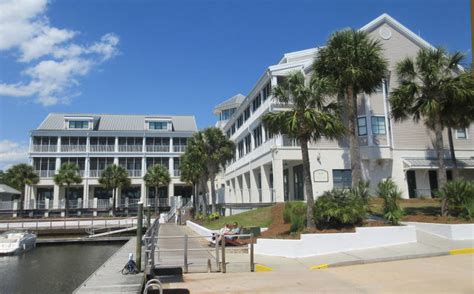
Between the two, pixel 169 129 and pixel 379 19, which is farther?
pixel 169 129

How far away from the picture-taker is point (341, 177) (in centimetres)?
2953

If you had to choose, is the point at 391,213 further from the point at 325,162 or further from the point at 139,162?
the point at 139,162

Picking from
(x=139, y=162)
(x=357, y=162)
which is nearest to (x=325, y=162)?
(x=357, y=162)

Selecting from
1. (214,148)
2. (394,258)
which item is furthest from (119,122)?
(394,258)

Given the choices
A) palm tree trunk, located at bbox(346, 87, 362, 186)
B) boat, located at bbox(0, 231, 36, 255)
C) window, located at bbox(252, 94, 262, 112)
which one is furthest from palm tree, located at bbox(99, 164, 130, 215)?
palm tree trunk, located at bbox(346, 87, 362, 186)

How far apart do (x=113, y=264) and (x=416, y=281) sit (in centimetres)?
1103

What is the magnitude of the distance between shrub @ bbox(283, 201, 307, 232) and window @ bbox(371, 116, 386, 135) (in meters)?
12.7

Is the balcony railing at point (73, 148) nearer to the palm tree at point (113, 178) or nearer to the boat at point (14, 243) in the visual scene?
the palm tree at point (113, 178)

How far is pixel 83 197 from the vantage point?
59219 mm

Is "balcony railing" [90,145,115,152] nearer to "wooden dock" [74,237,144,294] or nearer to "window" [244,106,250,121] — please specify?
"window" [244,106,250,121]

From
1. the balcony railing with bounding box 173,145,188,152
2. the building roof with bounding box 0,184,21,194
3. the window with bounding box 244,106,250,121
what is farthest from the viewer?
the balcony railing with bounding box 173,145,188,152

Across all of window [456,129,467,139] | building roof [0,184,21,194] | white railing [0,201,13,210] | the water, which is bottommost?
the water

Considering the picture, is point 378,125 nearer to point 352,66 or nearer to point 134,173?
point 352,66

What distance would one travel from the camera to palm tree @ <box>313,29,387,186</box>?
79.1ft
